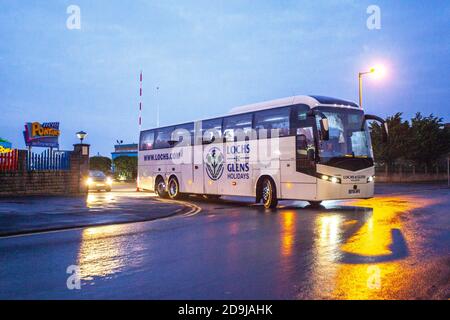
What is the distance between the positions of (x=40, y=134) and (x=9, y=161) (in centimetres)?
2531

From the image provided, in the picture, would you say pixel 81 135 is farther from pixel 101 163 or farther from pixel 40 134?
pixel 101 163

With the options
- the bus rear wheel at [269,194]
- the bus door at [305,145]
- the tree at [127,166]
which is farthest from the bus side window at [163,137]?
the tree at [127,166]

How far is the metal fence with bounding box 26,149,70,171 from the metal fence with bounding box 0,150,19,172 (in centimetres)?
56

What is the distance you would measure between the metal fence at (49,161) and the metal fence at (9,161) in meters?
0.56

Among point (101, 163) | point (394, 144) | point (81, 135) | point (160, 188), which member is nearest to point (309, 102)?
point (160, 188)

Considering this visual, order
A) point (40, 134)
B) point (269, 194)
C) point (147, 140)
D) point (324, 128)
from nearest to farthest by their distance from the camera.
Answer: point (324, 128)
point (269, 194)
point (147, 140)
point (40, 134)

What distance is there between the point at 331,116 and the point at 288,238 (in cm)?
739

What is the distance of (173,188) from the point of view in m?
22.4

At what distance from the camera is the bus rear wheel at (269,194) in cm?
1630

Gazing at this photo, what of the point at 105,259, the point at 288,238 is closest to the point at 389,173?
the point at 288,238

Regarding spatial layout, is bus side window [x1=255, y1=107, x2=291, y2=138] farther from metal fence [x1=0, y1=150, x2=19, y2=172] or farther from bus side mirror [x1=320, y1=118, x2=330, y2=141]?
metal fence [x1=0, y1=150, x2=19, y2=172]

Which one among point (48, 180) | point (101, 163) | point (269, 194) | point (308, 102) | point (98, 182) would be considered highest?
point (308, 102)

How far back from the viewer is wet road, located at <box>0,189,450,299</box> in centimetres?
511
